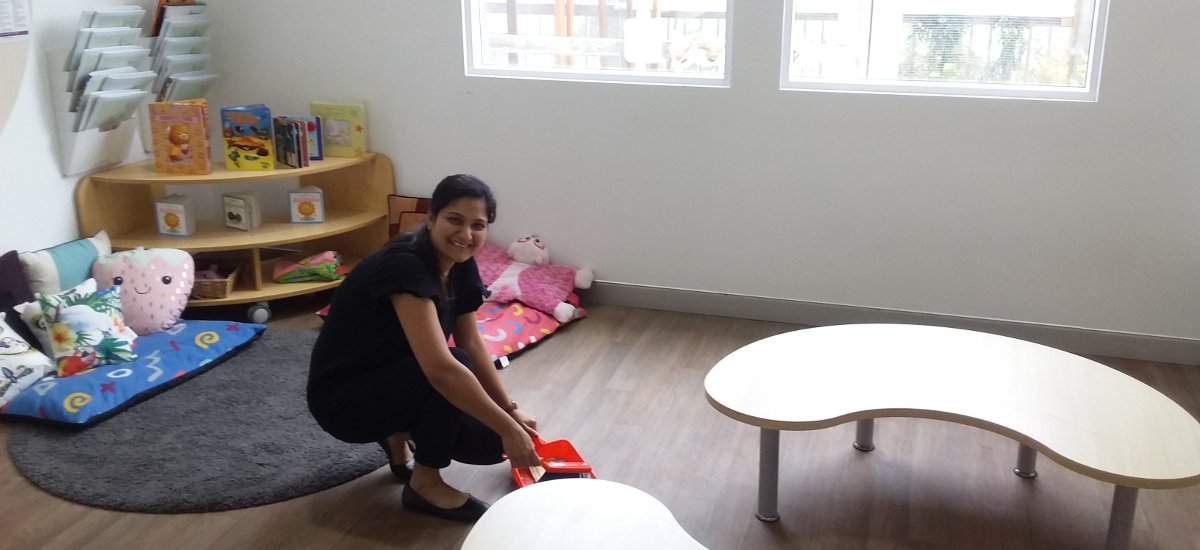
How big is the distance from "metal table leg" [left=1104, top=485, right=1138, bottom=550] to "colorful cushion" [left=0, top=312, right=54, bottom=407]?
9.52 feet

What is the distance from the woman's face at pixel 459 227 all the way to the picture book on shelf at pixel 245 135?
5.94 ft

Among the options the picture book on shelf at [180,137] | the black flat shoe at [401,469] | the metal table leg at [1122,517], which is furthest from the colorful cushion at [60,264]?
the metal table leg at [1122,517]

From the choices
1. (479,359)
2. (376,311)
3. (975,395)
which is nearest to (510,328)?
(479,359)

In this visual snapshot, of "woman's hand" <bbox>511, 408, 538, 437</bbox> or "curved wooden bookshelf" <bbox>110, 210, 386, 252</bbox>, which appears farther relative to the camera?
"curved wooden bookshelf" <bbox>110, 210, 386, 252</bbox>

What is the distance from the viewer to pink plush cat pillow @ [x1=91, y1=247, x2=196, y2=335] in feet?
11.0

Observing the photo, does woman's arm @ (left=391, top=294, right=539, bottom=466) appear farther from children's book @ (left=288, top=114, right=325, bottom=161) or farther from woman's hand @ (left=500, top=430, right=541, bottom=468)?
children's book @ (left=288, top=114, right=325, bottom=161)

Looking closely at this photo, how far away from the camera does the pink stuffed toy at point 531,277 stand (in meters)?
3.68

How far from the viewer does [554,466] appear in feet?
8.14

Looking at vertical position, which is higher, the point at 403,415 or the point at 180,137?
the point at 180,137

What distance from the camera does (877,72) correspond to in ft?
11.4

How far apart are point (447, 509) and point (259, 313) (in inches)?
63.2

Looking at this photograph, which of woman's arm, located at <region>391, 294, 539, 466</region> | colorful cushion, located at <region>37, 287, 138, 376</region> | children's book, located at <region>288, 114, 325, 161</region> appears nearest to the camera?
woman's arm, located at <region>391, 294, 539, 466</region>

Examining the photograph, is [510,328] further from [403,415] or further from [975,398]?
[975,398]

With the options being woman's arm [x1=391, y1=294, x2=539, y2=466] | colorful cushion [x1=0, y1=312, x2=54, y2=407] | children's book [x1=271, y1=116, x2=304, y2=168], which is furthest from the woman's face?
children's book [x1=271, y1=116, x2=304, y2=168]
